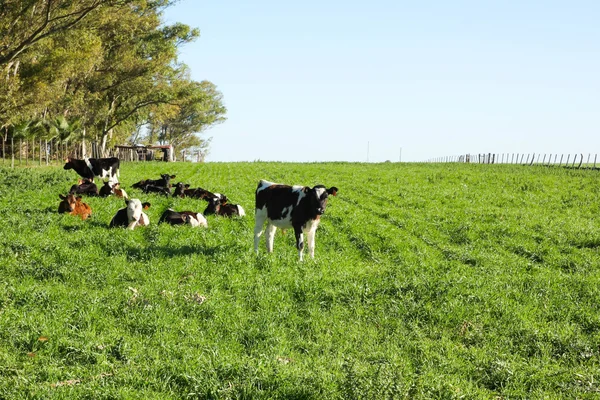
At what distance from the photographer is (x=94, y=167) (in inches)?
1257

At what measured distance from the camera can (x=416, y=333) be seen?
9711 mm

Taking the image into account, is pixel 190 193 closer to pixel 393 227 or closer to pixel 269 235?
pixel 393 227

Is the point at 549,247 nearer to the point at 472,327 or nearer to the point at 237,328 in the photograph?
the point at 472,327

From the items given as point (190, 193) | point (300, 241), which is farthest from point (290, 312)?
point (190, 193)

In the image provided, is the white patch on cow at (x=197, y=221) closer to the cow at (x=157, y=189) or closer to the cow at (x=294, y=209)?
the cow at (x=294, y=209)

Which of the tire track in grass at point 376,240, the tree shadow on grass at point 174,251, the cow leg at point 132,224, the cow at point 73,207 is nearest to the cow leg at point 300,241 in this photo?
the tree shadow on grass at point 174,251

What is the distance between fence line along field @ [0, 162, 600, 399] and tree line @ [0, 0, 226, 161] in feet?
46.4

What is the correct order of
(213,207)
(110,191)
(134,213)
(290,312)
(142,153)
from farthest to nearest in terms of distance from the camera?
(142,153)
(110,191)
(213,207)
(134,213)
(290,312)

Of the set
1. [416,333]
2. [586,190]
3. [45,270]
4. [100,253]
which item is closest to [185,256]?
[100,253]

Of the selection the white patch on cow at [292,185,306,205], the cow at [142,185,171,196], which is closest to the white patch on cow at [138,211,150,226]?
the white patch on cow at [292,185,306,205]

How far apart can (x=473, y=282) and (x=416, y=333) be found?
3645 millimetres

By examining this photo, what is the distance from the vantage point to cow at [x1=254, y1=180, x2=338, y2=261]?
14.5 metres

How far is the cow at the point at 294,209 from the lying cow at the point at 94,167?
18.6 m

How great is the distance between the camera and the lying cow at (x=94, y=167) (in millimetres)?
31683
